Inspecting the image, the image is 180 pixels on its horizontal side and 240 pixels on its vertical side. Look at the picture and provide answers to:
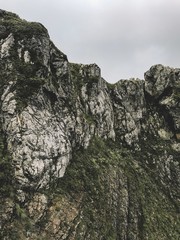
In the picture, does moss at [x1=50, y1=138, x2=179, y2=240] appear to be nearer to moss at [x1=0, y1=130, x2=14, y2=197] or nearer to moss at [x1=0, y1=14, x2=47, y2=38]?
moss at [x1=0, y1=130, x2=14, y2=197]

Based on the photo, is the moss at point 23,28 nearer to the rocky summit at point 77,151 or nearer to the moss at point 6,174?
the rocky summit at point 77,151

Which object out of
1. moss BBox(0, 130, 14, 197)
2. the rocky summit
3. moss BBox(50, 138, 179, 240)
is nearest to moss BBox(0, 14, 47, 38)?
the rocky summit

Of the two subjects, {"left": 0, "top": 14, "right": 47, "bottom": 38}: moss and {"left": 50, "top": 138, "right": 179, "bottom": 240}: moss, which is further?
{"left": 0, "top": 14, "right": 47, "bottom": 38}: moss

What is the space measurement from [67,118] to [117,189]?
899 centimetres

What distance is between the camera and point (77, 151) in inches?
1396

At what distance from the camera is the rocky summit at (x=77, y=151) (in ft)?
88.0

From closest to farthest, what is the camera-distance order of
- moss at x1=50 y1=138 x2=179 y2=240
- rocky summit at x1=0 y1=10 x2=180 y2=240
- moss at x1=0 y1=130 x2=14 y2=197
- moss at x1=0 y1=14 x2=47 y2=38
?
moss at x1=0 y1=130 x2=14 y2=197 < rocky summit at x1=0 y1=10 x2=180 y2=240 < moss at x1=50 y1=138 x2=179 y2=240 < moss at x1=0 y1=14 x2=47 y2=38

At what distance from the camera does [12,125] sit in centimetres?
2908

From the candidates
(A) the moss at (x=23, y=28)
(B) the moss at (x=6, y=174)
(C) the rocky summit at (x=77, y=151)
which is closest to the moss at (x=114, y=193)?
(C) the rocky summit at (x=77, y=151)

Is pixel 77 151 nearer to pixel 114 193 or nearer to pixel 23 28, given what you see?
pixel 114 193

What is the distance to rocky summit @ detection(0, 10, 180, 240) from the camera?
26812 millimetres

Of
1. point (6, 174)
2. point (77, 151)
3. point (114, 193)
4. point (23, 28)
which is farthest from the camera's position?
point (23, 28)

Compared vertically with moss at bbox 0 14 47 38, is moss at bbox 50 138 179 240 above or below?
below

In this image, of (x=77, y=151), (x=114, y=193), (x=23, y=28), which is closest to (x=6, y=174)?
(x=77, y=151)
